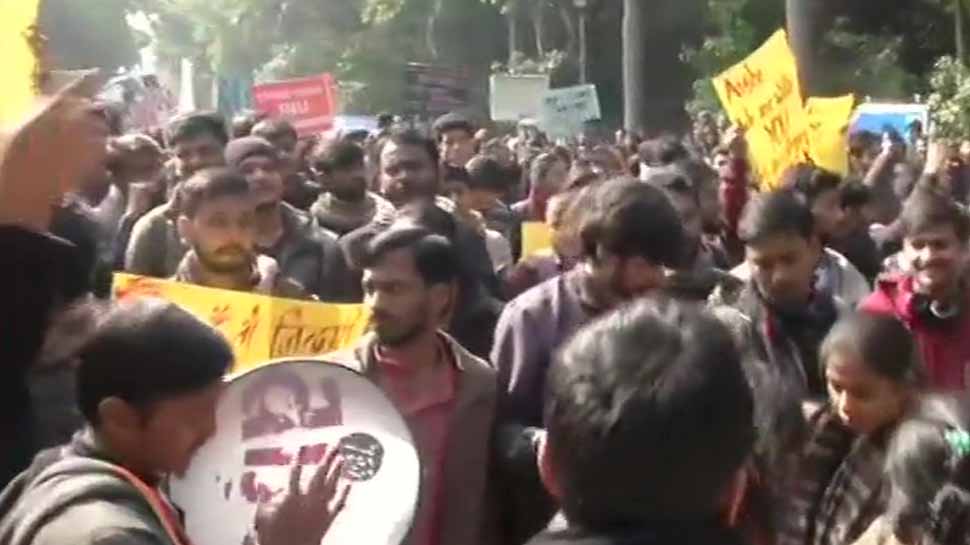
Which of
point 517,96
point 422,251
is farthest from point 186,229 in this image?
point 517,96

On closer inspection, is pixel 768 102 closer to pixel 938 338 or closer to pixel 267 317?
pixel 938 338

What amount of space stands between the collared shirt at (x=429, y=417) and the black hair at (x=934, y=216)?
6.41ft

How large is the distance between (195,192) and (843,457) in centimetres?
218

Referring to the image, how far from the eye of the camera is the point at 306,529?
3.71 metres

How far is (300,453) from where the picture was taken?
4367 mm

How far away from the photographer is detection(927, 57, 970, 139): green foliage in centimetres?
2198

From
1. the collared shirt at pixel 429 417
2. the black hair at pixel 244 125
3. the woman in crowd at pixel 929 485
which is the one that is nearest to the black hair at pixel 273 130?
the black hair at pixel 244 125

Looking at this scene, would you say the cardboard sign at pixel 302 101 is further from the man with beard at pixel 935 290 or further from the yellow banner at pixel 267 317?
the yellow banner at pixel 267 317

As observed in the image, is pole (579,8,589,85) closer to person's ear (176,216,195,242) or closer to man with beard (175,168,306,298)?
person's ear (176,216,195,242)

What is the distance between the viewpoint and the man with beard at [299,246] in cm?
727

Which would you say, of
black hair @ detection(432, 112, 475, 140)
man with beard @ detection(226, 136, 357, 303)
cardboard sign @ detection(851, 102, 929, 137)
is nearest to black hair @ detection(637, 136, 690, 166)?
black hair @ detection(432, 112, 475, 140)

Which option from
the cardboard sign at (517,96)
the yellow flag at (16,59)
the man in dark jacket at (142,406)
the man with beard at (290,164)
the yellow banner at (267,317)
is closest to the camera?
the man in dark jacket at (142,406)

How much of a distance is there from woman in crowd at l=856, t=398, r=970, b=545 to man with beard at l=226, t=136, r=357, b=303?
315 cm

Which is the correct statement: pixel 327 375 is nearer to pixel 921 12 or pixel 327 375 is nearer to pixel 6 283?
pixel 6 283
